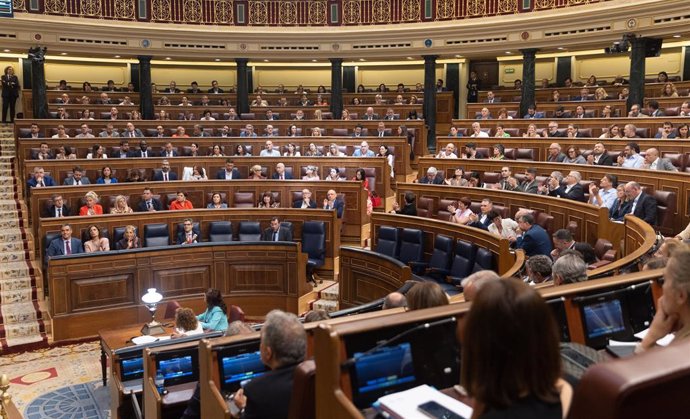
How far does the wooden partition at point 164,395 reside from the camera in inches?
144

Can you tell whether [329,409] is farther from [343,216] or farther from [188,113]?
[188,113]

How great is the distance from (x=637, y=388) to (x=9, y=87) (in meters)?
16.9

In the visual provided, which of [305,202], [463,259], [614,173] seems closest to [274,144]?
[305,202]

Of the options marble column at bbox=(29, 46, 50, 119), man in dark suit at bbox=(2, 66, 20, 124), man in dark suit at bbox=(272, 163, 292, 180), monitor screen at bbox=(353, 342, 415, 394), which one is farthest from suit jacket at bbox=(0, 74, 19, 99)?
monitor screen at bbox=(353, 342, 415, 394)

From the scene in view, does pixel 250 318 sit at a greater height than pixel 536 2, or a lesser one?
lesser

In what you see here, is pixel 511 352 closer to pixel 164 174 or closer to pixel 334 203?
pixel 334 203

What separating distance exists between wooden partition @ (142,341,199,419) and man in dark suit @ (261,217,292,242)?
4789 mm

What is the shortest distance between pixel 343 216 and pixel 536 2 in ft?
23.4

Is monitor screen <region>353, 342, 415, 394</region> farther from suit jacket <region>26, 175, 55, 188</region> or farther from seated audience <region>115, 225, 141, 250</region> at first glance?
suit jacket <region>26, 175, 55, 188</region>

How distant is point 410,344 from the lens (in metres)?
2.11

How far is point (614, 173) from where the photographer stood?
25.5 ft

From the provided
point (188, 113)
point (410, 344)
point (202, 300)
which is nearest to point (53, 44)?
point (188, 113)

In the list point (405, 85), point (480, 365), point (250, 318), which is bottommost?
point (250, 318)

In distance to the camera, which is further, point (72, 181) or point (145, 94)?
point (145, 94)
